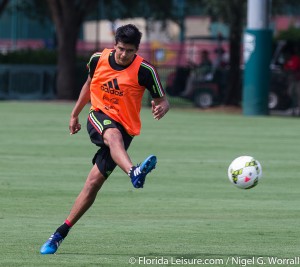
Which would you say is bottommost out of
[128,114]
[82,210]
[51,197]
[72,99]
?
[72,99]

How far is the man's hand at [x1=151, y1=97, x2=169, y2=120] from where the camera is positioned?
387 inches

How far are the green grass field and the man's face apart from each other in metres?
1.75

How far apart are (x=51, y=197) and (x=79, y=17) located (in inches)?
1051

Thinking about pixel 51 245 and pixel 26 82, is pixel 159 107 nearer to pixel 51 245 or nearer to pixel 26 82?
pixel 51 245

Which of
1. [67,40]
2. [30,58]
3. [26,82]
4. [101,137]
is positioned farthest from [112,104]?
[30,58]

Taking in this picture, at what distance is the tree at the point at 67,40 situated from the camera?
39.5 meters

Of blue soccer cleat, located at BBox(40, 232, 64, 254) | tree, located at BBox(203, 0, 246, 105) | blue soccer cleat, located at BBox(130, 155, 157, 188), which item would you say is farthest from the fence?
blue soccer cleat, located at BBox(130, 155, 157, 188)

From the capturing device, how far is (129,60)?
966cm

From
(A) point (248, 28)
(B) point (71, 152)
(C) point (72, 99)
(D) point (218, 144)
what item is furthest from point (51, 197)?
(C) point (72, 99)

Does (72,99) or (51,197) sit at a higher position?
(51,197)

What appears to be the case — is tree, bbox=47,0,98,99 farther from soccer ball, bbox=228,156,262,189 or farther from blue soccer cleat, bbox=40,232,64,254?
blue soccer cleat, bbox=40,232,64,254

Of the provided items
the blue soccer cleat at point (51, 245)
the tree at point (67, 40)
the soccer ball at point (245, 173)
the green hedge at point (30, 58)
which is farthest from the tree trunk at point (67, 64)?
the blue soccer cleat at point (51, 245)

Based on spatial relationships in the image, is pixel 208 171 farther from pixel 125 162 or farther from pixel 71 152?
pixel 125 162

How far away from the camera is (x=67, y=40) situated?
131 ft
